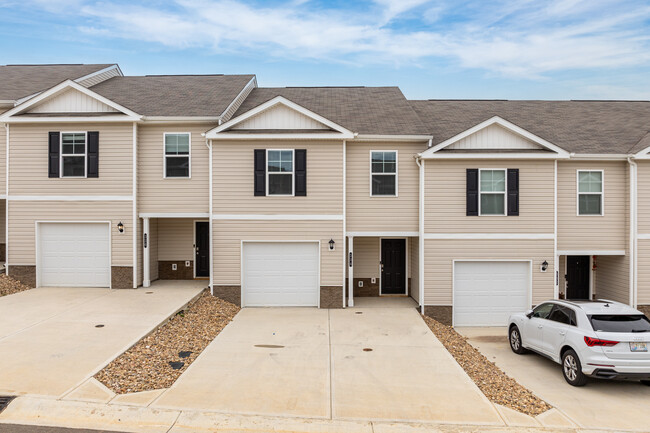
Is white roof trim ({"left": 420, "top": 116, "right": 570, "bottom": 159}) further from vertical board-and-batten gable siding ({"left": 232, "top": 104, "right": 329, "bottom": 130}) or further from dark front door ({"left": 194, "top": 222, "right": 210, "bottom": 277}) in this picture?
dark front door ({"left": 194, "top": 222, "right": 210, "bottom": 277})

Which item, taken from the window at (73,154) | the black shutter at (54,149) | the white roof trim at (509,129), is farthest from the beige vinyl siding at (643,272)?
the black shutter at (54,149)

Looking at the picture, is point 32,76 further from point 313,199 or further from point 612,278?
point 612,278

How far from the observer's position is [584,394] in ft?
25.9

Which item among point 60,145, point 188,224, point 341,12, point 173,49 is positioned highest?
point 173,49

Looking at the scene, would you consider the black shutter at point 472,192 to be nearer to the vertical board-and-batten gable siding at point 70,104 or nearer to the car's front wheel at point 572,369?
the car's front wheel at point 572,369

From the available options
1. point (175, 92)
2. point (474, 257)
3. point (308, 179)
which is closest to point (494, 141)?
point (474, 257)

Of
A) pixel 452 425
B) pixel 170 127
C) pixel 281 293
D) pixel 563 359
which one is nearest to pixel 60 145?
pixel 170 127

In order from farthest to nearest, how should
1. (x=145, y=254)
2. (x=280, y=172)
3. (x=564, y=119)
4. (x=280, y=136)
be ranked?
(x=564, y=119) < (x=145, y=254) < (x=280, y=172) < (x=280, y=136)

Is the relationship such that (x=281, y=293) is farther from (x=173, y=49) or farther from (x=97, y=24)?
(x=173, y=49)

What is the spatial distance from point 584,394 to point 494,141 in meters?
8.08

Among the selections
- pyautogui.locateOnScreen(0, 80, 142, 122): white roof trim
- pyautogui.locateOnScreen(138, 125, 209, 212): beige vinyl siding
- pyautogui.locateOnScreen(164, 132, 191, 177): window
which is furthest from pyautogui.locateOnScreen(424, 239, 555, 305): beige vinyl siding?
pyautogui.locateOnScreen(0, 80, 142, 122): white roof trim

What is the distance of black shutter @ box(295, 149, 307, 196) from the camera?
13.6 metres

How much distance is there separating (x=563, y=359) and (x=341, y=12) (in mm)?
20215

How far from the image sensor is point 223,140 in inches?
532
